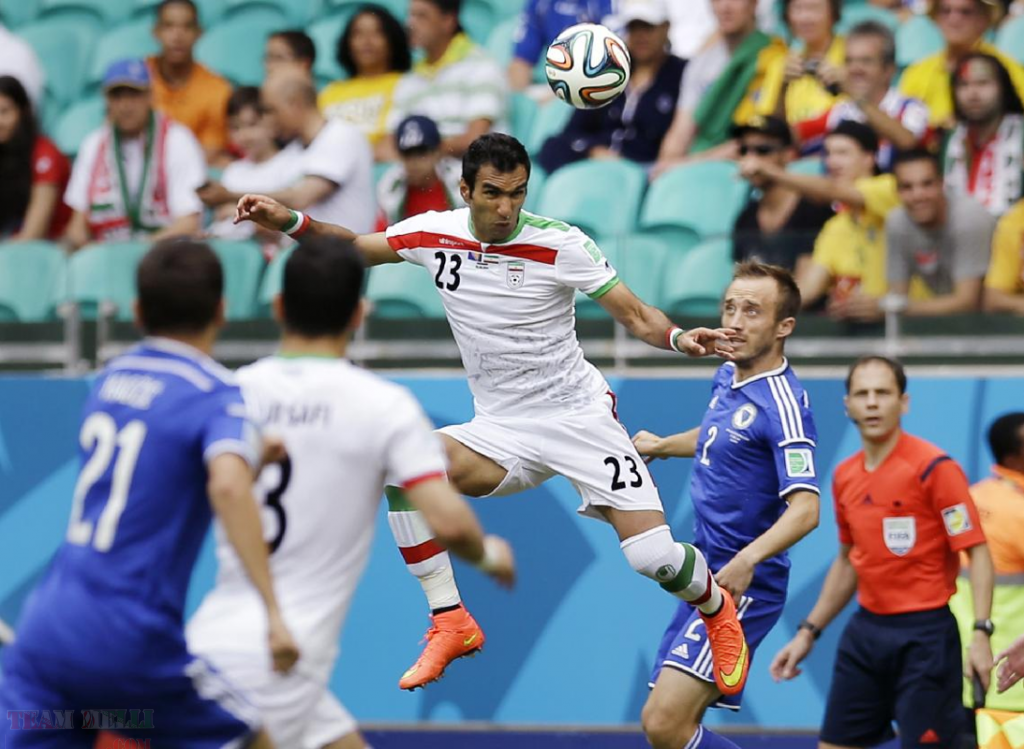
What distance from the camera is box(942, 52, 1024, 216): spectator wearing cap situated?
401 inches

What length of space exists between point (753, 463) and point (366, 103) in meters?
5.76

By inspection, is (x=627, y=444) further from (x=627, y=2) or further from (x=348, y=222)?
(x=627, y=2)

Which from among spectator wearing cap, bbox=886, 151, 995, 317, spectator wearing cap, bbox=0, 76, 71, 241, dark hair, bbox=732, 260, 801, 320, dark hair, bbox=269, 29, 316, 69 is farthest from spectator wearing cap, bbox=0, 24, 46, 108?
dark hair, bbox=732, 260, 801, 320

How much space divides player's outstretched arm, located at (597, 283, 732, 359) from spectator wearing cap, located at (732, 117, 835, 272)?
2.06 m

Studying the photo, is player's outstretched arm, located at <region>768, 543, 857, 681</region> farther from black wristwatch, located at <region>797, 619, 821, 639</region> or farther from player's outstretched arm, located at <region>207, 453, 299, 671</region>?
player's outstretched arm, located at <region>207, 453, 299, 671</region>

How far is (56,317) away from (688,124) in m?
4.35

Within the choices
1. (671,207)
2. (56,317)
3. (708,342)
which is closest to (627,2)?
(671,207)

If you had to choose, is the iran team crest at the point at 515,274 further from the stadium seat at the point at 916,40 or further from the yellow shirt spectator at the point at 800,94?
the stadium seat at the point at 916,40

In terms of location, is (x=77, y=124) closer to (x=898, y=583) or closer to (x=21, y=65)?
(x=21, y=65)

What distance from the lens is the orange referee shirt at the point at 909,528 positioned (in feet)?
26.5

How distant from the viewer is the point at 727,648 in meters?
7.54

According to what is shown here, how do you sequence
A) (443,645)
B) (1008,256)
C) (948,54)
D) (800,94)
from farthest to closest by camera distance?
(800,94) < (948,54) < (1008,256) < (443,645)

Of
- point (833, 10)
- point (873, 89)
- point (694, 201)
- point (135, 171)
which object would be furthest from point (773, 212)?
point (135, 171)

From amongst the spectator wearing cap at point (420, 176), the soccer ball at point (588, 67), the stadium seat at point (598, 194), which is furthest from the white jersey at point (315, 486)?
the stadium seat at point (598, 194)
